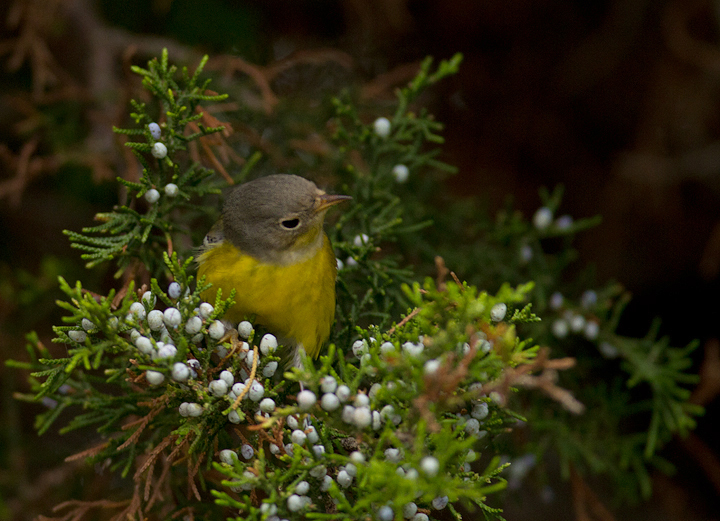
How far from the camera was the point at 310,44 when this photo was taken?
463cm

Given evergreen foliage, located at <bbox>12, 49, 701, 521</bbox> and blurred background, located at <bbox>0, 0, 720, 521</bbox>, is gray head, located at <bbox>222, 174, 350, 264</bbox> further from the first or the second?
blurred background, located at <bbox>0, 0, 720, 521</bbox>

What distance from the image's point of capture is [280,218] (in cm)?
287

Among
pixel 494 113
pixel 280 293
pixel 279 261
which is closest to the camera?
pixel 280 293

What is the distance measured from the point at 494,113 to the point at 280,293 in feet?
8.67

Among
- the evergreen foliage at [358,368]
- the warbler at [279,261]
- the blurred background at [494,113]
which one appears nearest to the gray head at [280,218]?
the warbler at [279,261]

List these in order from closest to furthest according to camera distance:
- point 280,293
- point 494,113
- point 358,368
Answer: point 358,368 < point 280,293 < point 494,113

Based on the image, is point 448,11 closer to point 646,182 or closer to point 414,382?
point 646,182

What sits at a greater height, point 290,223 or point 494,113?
point 494,113

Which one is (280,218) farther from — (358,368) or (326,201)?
(358,368)

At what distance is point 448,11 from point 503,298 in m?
3.44

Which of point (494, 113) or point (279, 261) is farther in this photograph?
point (494, 113)

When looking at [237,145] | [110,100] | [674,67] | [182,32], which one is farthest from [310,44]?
A: [674,67]

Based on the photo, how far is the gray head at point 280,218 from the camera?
9.38ft

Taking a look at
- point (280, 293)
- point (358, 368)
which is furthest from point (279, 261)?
point (358, 368)
